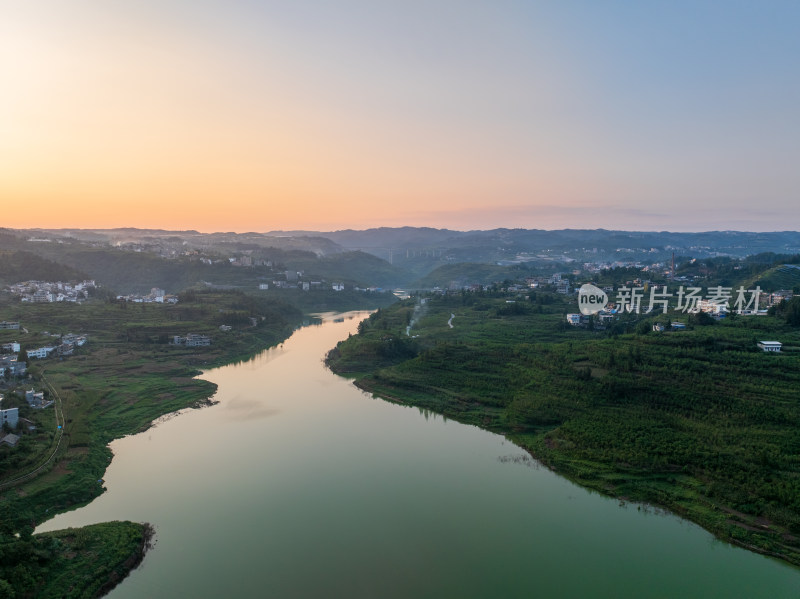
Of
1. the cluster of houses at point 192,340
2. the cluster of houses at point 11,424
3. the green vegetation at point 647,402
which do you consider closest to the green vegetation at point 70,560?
the cluster of houses at point 11,424

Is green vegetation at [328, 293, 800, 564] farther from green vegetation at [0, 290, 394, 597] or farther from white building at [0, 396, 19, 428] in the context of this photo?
white building at [0, 396, 19, 428]

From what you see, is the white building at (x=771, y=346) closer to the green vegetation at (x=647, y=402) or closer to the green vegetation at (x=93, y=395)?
the green vegetation at (x=647, y=402)

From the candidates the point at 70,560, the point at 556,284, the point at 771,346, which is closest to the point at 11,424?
the point at 70,560

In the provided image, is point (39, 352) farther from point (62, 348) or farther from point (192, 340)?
point (192, 340)

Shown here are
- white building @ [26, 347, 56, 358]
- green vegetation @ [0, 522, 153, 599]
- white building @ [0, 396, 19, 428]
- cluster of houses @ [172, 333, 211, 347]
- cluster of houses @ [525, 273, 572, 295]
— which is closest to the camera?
green vegetation @ [0, 522, 153, 599]

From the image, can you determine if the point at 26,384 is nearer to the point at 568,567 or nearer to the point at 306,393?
the point at 306,393
